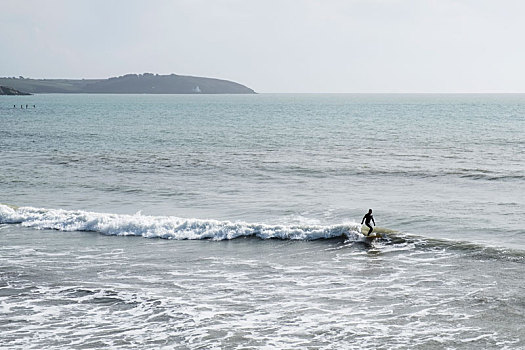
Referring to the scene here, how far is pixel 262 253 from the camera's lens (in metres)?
29.2

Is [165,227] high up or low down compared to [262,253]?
up

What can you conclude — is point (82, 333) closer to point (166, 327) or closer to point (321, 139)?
point (166, 327)

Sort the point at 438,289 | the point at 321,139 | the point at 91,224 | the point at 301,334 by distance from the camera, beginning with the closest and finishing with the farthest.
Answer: the point at 301,334
the point at 438,289
the point at 91,224
the point at 321,139

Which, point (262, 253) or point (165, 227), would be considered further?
point (165, 227)

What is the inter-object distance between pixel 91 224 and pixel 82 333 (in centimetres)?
1522

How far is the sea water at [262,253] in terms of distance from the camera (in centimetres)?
1984

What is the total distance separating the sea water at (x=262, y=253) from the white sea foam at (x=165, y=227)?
11 centimetres

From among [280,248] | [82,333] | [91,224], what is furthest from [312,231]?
[82,333]

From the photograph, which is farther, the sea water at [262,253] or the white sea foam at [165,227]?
the white sea foam at [165,227]

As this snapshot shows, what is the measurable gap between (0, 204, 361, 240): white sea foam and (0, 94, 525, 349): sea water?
110 millimetres

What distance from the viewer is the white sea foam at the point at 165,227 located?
31922 mm

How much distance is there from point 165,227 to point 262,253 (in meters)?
6.53

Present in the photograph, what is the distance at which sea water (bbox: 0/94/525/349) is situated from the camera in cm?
1984

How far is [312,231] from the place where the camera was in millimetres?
31938
